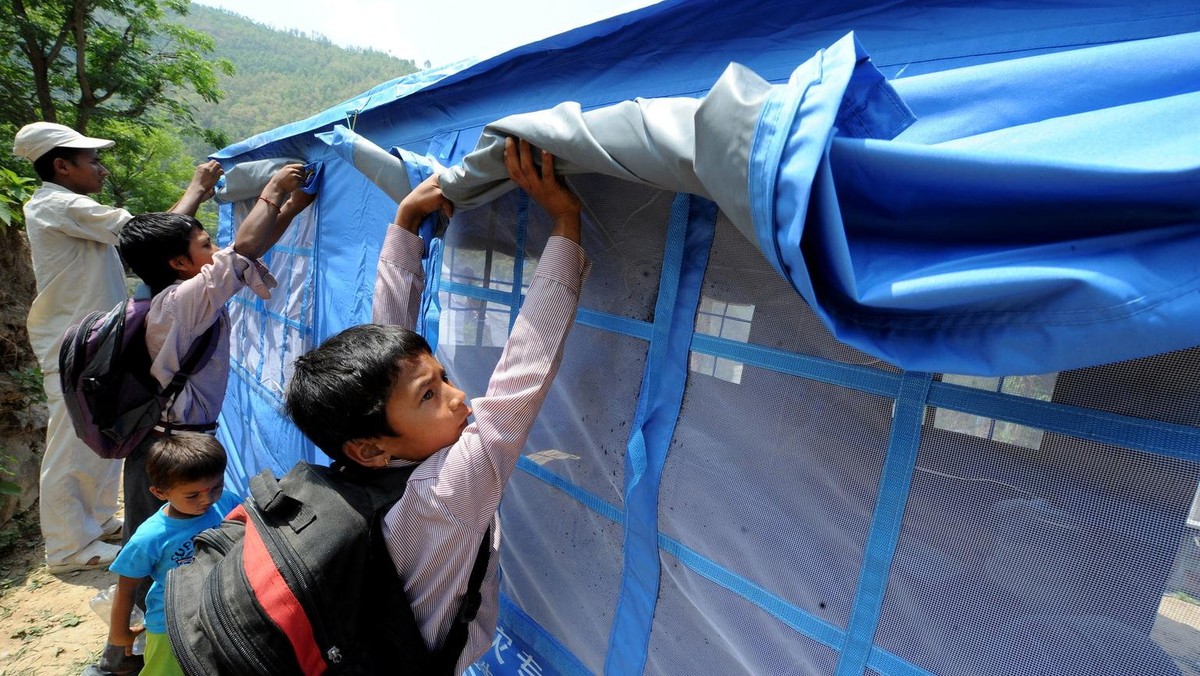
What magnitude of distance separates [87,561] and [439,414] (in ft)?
13.5

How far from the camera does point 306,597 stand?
97 cm

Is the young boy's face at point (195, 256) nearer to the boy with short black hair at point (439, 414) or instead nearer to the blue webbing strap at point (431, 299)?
the blue webbing strap at point (431, 299)

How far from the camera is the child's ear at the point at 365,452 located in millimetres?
1138

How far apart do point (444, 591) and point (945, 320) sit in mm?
1003

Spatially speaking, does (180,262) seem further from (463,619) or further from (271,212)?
(463,619)

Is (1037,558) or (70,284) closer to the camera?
(1037,558)

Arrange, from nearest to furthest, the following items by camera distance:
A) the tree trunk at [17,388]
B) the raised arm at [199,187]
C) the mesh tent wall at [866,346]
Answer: the mesh tent wall at [866,346] < the raised arm at [199,187] < the tree trunk at [17,388]

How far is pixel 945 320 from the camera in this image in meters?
0.62

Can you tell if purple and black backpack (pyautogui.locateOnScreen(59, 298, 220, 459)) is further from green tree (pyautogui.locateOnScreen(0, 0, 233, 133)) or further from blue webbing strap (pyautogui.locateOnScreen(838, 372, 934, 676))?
green tree (pyautogui.locateOnScreen(0, 0, 233, 133))

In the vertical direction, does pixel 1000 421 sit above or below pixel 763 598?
above

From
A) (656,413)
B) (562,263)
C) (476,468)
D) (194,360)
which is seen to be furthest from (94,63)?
(656,413)

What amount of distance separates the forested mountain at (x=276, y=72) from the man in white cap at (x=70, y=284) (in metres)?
51.4

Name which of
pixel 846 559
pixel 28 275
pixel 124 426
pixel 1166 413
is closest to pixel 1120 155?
pixel 1166 413

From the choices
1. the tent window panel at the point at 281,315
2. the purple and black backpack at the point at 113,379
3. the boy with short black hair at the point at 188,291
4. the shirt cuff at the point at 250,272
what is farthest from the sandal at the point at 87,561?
the shirt cuff at the point at 250,272
